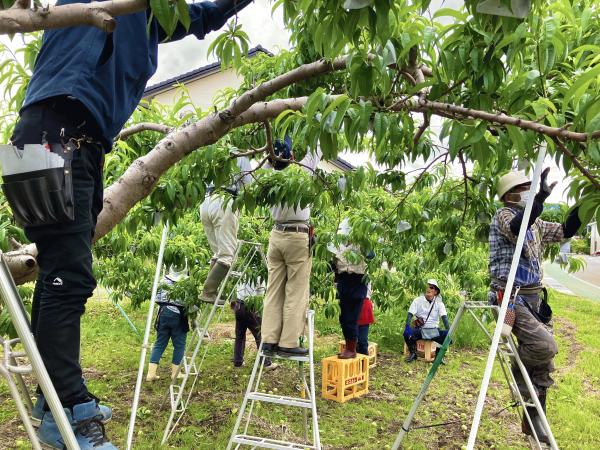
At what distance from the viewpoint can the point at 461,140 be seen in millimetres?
1629

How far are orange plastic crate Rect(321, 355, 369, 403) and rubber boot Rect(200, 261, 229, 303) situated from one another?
144 centimetres

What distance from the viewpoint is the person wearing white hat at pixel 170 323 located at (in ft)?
18.1

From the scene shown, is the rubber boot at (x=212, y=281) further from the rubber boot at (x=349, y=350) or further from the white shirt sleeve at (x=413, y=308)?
the white shirt sleeve at (x=413, y=308)

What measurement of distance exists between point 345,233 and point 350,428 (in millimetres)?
1840

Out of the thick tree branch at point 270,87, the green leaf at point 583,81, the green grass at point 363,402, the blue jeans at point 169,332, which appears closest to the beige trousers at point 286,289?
the green grass at point 363,402

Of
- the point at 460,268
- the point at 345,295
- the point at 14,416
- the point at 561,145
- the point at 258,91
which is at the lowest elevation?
the point at 14,416

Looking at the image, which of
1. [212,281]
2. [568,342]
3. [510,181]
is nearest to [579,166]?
[510,181]

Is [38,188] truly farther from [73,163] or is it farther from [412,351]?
[412,351]

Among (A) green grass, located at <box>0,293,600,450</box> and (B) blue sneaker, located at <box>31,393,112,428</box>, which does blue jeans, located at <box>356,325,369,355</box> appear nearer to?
(A) green grass, located at <box>0,293,600,450</box>

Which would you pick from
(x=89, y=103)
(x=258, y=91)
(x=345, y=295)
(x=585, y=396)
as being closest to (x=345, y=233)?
(x=345, y=295)

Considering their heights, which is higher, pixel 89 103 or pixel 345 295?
pixel 89 103

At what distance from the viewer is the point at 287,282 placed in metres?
3.97

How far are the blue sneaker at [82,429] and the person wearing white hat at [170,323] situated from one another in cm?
401

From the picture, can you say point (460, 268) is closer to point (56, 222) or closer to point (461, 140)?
point (461, 140)
